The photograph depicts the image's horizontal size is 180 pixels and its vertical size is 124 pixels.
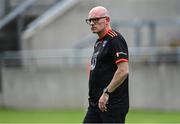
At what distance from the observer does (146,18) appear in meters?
22.8

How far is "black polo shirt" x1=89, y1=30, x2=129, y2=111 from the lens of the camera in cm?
822

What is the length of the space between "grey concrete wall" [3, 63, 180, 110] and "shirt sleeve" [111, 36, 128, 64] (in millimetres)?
10121

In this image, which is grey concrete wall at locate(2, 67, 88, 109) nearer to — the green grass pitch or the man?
the green grass pitch

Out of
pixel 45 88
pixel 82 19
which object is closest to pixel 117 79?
pixel 45 88

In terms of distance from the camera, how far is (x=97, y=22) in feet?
27.2

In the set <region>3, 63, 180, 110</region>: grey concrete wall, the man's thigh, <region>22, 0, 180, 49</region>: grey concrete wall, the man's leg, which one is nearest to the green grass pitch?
<region>3, 63, 180, 110</region>: grey concrete wall

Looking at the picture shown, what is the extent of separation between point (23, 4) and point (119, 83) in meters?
16.0

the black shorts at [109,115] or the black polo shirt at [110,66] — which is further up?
the black polo shirt at [110,66]

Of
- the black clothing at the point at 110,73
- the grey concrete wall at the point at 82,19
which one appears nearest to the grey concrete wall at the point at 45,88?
the grey concrete wall at the point at 82,19

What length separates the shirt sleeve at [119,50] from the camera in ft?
26.8

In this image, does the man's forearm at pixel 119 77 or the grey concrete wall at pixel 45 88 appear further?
the grey concrete wall at pixel 45 88

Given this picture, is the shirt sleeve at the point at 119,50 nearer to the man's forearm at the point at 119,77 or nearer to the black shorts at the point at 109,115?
the man's forearm at the point at 119,77

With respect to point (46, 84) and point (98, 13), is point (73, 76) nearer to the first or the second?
point (46, 84)

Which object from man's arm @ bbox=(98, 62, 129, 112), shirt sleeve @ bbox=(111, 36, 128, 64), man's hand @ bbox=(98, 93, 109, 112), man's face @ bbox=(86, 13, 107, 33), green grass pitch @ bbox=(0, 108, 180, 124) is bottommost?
green grass pitch @ bbox=(0, 108, 180, 124)
